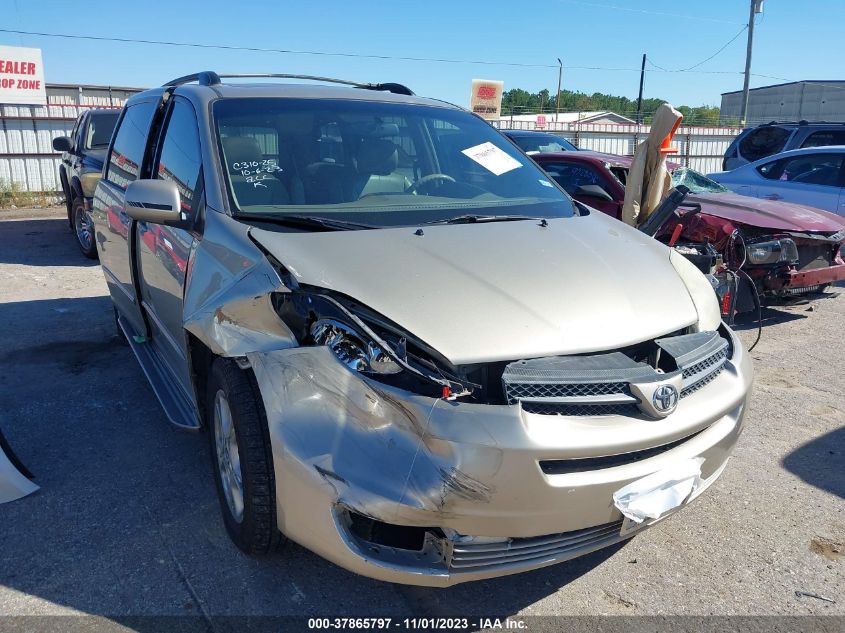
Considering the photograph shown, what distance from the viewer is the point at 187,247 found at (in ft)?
10.6

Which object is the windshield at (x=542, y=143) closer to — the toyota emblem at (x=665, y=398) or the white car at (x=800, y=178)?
the white car at (x=800, y=178)

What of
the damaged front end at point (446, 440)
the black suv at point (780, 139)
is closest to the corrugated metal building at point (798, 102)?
the black suv at point (780, 139)

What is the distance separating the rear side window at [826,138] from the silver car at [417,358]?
9973mm

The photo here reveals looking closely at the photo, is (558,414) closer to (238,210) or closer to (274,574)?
(274,574)

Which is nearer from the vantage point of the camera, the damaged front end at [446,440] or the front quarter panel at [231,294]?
the damaged front end at [446,440]

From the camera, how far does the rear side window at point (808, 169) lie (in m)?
8.91

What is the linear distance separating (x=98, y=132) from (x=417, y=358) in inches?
370

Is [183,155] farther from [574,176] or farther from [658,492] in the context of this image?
[574,176]

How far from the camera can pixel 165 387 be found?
3.67 meters

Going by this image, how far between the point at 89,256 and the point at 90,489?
6930mm

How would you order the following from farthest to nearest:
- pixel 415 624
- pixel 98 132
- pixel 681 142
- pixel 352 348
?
pixel 681 142
pixel 98 132
pixel 415 624
pixel 352 348

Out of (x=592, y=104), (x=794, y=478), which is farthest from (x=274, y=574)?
(x=592, y=104)

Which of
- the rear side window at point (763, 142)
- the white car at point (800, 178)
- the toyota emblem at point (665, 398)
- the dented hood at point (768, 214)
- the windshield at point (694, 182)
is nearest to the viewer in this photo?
the toyota emblem at point (665, 398)

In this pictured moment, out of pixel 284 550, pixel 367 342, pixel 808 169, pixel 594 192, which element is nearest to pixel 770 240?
pixel 594 192
